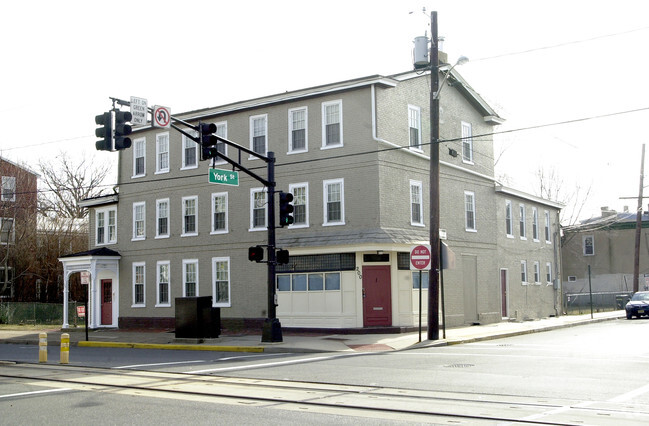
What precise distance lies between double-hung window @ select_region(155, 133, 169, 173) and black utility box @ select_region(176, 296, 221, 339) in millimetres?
10437

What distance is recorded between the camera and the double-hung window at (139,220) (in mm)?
35094

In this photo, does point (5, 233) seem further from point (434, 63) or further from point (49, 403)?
point (49, 403)

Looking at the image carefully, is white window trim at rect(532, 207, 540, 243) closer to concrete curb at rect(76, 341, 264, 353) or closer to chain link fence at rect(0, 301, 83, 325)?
concrete curb at rect(76, 341, 264, 353)

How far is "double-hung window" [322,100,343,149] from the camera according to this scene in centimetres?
2820

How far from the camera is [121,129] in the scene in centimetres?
1656

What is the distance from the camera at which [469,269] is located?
3238cm

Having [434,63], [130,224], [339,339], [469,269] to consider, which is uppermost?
[434,63]

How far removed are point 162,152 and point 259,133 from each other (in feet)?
19.6

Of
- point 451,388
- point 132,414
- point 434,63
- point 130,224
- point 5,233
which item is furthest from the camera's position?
point 5,233

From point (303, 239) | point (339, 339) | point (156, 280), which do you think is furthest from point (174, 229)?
point (339, 339)

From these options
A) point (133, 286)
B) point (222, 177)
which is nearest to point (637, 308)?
point (222, 177)

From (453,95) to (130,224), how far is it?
16.7 metres

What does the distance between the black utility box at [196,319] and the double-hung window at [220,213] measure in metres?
6.79

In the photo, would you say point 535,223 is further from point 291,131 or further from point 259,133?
point 259,133
